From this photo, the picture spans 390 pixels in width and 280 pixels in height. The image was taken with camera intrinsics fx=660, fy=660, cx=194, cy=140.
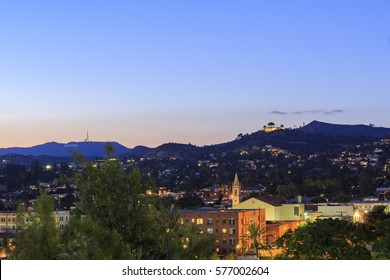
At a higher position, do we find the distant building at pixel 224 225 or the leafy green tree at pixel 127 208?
the leafy green tree at pixel 127 208

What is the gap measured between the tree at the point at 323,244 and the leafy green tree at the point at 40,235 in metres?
11.7

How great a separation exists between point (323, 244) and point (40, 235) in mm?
12677

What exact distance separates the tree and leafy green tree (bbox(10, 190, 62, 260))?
11686 millimetres

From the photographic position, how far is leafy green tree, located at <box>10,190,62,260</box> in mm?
4660

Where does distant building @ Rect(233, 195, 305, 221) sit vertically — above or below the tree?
below

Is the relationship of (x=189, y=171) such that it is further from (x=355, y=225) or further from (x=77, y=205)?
(x=77, y=205)

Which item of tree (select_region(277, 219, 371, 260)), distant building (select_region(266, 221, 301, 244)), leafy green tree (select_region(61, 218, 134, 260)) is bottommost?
distant building (select_region(266, 221, 301, 244))

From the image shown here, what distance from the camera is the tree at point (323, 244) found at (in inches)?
636

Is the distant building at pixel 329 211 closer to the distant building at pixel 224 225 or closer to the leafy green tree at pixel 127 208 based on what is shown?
the distant building at pixel 224 225

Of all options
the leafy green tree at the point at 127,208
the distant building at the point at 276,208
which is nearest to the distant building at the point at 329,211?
the distant building at the point at 276,208

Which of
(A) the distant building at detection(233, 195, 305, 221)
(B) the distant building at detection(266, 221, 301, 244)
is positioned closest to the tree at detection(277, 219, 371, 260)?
(B) the distant building at detection(266, 221, 301, 244)

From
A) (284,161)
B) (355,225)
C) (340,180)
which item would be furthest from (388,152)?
(355,225)

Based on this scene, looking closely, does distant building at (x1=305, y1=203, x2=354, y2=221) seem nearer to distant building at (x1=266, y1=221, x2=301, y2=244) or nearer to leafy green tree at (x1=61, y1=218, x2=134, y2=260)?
→ distant building at (x1=266, y1=221, x2=301, y2=244)
